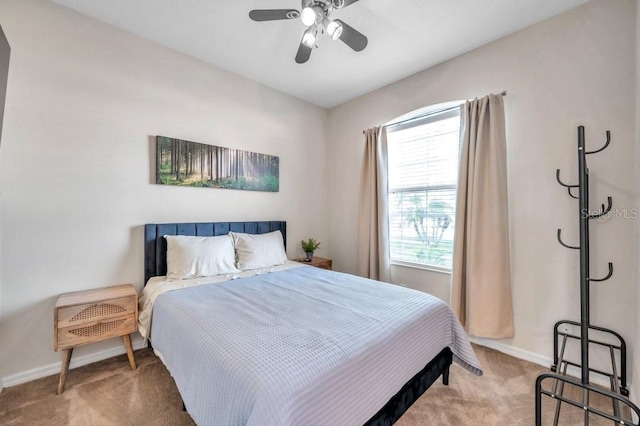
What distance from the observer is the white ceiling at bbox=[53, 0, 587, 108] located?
209 centimetres

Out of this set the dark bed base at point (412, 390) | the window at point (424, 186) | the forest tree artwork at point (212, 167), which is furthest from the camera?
the window at point (424, 186)

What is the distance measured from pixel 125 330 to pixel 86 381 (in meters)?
0.43

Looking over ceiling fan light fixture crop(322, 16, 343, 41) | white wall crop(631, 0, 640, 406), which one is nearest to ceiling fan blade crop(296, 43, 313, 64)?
ceiling fan light fixture crop(322, 16, 343, 41)

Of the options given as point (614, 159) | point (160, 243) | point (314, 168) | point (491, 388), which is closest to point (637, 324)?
point (491, 388)

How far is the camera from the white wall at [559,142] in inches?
75.2

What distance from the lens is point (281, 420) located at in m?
0.90

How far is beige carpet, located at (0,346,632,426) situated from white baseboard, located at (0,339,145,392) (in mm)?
49

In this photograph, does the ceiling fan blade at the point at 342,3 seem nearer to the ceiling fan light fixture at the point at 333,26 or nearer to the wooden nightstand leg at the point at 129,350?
the ceiling fan light fixture at the point at 333,26

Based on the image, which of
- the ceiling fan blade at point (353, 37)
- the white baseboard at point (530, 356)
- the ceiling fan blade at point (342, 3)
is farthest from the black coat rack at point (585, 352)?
the ceiling fan blade at point (342, 3)

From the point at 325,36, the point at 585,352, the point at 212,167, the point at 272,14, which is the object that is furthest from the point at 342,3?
the point at 585,352

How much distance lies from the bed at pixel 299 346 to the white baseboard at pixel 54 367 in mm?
608

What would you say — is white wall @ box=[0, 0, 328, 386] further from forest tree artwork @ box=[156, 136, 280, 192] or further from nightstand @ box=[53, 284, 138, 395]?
nightstand @ box=[53, 284, 138, 395]

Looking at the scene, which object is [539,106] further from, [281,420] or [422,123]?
[281,420]

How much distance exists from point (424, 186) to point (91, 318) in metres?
3.27
